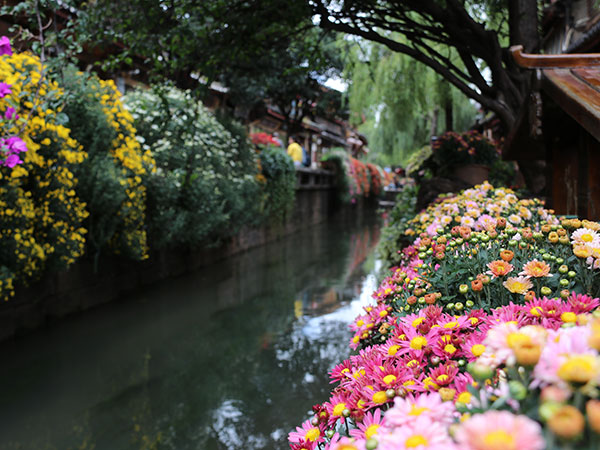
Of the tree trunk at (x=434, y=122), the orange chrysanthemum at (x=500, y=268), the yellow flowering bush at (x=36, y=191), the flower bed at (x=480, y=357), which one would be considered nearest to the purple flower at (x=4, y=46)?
the yellow flowering bush at (x=36, y=191)

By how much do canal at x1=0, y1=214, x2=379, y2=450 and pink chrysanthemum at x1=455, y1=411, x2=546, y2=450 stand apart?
102 inches

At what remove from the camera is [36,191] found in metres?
4.17

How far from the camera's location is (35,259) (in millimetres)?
4055

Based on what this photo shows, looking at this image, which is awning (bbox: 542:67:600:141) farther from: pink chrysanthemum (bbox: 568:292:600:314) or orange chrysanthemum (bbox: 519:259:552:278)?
pink chrysanthemum (bbox: 568:292:600:314)

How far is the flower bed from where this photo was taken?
1.64 feet

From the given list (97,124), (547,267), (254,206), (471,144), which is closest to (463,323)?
(547,267)

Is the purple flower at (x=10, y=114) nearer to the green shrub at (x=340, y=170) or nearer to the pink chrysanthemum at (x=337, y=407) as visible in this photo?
the pink chrysanthemum at (x=337, y=407)

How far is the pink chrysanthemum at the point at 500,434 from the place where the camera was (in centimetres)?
45

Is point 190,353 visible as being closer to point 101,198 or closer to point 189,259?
point 101,198

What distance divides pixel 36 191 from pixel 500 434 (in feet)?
15.0

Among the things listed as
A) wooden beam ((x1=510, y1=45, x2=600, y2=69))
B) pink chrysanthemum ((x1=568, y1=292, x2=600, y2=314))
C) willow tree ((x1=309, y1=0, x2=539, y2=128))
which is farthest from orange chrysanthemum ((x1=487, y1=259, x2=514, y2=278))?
willow tree ((x1=309, y1=0, x2=539, y2=128))

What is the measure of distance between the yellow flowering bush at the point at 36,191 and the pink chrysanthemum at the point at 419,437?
3.47m

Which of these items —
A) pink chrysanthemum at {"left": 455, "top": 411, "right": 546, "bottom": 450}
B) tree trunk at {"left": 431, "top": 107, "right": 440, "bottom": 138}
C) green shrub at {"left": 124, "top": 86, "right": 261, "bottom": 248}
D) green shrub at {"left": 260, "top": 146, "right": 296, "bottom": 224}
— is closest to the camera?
pink chrysanthemum at {"left": 455, "top": 411, "right": 546, "bottom": 450}

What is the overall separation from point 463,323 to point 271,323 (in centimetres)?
437
